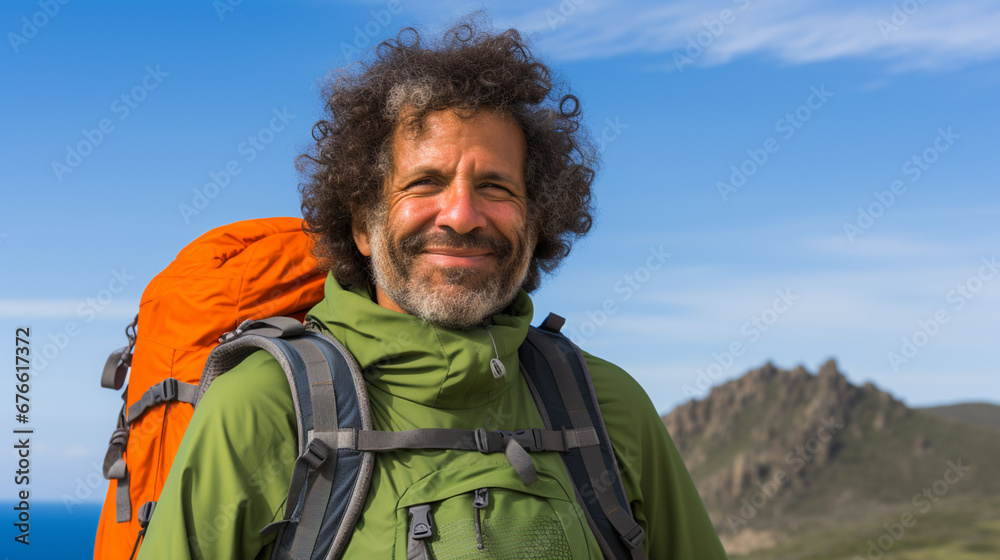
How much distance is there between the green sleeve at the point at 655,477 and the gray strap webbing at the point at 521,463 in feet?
2.01

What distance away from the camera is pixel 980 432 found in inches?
4072

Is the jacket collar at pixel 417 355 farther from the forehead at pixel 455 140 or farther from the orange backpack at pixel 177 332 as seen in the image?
the forehead at pixel 455 140

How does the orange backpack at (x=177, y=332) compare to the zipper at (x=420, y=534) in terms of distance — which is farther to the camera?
the orange backpack at (x=177, y=332)

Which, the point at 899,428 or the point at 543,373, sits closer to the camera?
the point at 543,373

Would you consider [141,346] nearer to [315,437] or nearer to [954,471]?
[315,437]

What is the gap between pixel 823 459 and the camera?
103625 millimetres

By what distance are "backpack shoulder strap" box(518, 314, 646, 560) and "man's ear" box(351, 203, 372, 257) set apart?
771 millimetres

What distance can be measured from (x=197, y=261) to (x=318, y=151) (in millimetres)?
760

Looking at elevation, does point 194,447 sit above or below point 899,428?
below

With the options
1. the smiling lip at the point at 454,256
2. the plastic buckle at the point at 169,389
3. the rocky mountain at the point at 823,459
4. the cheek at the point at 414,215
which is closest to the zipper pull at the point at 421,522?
the smiling lip at the point at 454,256

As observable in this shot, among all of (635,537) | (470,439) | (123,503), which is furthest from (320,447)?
(635,537)

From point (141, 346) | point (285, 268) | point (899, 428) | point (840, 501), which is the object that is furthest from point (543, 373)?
point (899, 428)

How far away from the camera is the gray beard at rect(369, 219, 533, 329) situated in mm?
3061

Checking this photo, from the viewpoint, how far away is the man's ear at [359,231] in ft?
11.1
